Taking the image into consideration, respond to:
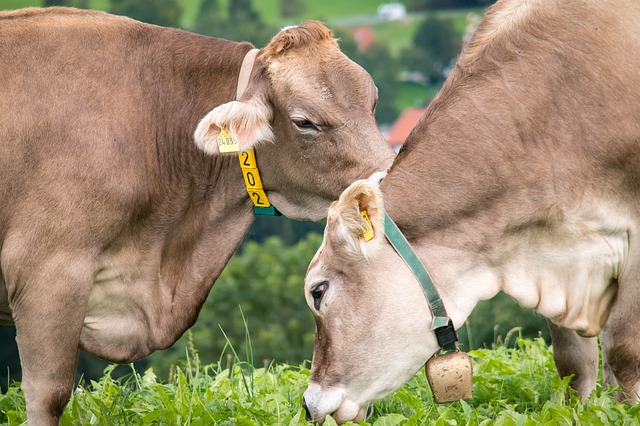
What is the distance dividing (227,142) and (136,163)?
53 cm

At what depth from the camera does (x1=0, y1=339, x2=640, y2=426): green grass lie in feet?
15.1

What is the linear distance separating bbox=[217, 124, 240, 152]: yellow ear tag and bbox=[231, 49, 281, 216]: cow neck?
7.6 inches

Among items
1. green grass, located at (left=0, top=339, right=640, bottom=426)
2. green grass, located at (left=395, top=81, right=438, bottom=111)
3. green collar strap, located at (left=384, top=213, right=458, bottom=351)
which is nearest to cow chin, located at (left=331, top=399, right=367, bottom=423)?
green grass, located at (left=0, top=339, right=640, bottom=426)

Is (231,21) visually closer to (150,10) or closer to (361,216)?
(150,10)

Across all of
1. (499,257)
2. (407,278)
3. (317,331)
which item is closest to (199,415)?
(317,331)

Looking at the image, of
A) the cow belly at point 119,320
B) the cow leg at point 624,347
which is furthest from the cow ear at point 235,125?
the cow leg at point 624,347

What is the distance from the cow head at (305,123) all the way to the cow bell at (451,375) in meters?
1.31

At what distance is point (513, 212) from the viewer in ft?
15.2

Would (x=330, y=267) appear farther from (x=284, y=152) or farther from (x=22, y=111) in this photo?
(x=22, y=111)

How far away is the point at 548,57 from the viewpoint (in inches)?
182

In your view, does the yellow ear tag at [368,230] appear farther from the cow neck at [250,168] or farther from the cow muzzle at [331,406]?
the cow neck at [250,168]

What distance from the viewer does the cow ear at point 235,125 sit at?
555cm

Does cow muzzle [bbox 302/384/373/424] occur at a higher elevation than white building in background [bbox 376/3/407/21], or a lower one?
higher

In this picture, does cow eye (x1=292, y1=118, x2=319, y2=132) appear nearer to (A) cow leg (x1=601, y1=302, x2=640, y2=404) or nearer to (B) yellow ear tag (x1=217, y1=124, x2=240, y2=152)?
(B) yellow ear tag (x1=217, y1=124, x2=240, y2=152)
